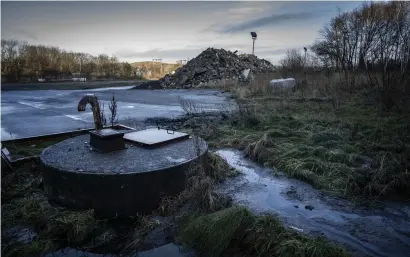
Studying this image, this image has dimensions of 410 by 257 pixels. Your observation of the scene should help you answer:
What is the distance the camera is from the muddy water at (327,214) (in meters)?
3.17

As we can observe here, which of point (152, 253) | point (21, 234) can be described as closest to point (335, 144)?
point (152, 253)

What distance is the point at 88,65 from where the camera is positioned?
5106 cm

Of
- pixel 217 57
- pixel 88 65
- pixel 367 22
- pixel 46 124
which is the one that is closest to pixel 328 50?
pixel 367 22

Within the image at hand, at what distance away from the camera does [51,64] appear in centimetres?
4428

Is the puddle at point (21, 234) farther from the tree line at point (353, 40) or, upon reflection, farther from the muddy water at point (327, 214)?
the tree line at point (353, 40)

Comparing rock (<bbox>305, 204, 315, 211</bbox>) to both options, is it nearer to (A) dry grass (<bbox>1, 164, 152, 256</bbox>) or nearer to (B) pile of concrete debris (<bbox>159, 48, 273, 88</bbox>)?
(A) dry grass (<bbox>1, 164, 152, 256</bbox>)

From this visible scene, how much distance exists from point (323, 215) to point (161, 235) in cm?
211

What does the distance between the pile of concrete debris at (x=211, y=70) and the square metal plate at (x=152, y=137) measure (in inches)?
843

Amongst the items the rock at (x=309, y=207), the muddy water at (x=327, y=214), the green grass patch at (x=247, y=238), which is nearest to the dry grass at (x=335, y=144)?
the muddy water at (x=327, y=214)

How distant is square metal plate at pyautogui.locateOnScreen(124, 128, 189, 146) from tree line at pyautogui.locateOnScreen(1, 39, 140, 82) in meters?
37.4

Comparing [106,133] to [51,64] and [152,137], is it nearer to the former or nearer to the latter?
[152,137]

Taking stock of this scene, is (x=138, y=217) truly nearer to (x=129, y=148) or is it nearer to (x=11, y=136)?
(x=129, y=148)

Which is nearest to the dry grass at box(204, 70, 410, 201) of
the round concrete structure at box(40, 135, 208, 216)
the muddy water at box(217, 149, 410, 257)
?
the muddy water at box(217, 149, 410, 257)

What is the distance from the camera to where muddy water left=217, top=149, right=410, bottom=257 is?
10.4 feet
